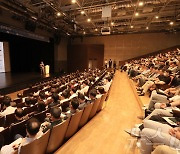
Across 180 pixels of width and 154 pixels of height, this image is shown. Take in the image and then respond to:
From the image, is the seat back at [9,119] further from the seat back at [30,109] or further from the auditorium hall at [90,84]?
the seat back at [30,109]

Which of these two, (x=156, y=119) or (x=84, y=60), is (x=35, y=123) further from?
(x=84, y=60)

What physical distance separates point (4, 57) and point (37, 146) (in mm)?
10669

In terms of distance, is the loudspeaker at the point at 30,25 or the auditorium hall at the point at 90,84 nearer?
the auditorium hall at the point at 90,84

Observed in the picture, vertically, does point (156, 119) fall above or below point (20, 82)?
above

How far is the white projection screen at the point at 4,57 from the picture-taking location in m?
10.3

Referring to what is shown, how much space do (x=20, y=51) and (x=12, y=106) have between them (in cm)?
1014

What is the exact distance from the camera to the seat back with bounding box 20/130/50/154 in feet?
4.80

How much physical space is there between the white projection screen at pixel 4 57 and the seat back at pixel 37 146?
10.3 m

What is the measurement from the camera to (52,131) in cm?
178

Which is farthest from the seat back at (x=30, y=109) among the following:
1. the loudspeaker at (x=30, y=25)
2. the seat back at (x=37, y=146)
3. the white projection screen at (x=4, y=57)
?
the white projection screen at (x=4, y=57)

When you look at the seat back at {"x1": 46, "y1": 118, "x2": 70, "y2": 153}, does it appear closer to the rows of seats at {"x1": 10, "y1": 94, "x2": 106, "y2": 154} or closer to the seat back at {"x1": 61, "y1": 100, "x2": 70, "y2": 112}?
the rows of seats at {"x1": 10, "y1": 94, "x2": 106, "y2": 154}

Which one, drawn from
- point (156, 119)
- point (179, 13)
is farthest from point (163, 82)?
point (179, 13)

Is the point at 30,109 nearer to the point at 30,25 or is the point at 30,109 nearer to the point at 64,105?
the point at 64,105

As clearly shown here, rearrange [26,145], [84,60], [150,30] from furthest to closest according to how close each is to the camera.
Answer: [84,60] < [150,30] < [26,145]
